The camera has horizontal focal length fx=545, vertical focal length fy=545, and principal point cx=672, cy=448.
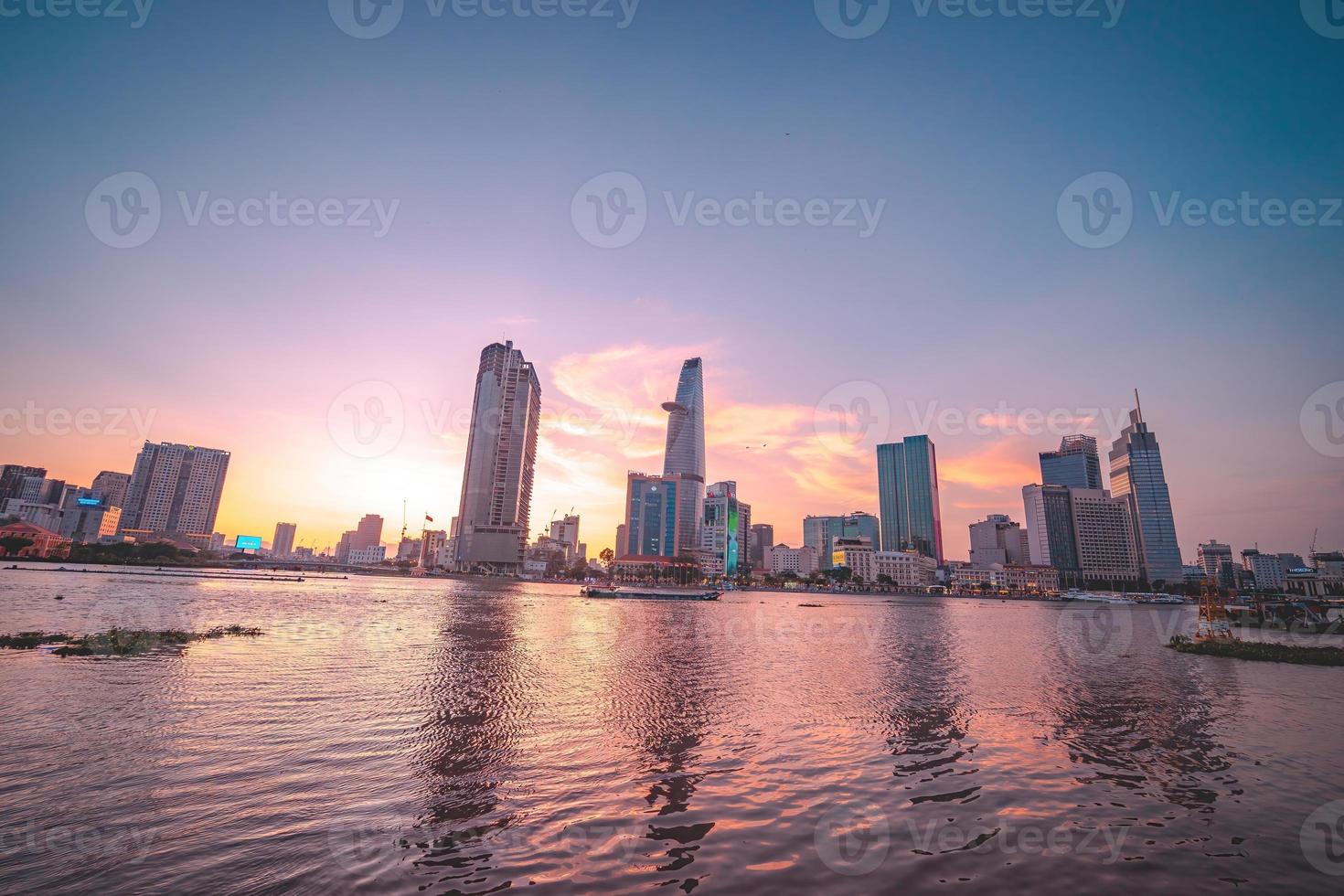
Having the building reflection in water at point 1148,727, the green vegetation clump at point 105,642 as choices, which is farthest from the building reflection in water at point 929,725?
the green vegetation clump at point 105,642

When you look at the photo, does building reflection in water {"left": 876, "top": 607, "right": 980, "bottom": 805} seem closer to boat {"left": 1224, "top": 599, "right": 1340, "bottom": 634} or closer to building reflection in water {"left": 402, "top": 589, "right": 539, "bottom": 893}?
building reflection in water {"left": 402, "top": 589, "right": 539, "bottom": 893}

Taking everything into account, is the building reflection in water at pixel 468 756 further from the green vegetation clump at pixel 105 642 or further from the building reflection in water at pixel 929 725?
the green vegetation clump at pixel 105 642

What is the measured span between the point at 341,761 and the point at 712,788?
947 cm

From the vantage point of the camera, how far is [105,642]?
93.7ft

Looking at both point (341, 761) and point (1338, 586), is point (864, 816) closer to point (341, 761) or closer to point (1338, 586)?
point (341, 761)

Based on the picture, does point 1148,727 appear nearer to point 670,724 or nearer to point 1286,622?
point 670,724

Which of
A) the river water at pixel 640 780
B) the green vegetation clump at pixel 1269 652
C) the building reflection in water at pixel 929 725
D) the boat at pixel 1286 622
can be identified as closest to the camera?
the river water at pixel 640 780

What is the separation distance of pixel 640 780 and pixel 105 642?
32.7 m

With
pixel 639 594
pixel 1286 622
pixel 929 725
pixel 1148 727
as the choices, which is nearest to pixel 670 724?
pixel 929 725

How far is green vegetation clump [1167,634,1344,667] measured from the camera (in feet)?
130

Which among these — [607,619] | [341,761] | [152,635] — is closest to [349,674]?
[341,761]

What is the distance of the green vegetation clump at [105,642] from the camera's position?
26.8 m

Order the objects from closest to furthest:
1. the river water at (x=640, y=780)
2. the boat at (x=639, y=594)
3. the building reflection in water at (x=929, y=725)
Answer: the river water at (x=640, y=780) → the building reflection in water at (x=929, y=725) → the boat at (x=639, y=594)

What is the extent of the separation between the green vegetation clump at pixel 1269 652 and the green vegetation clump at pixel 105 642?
72.8 m
